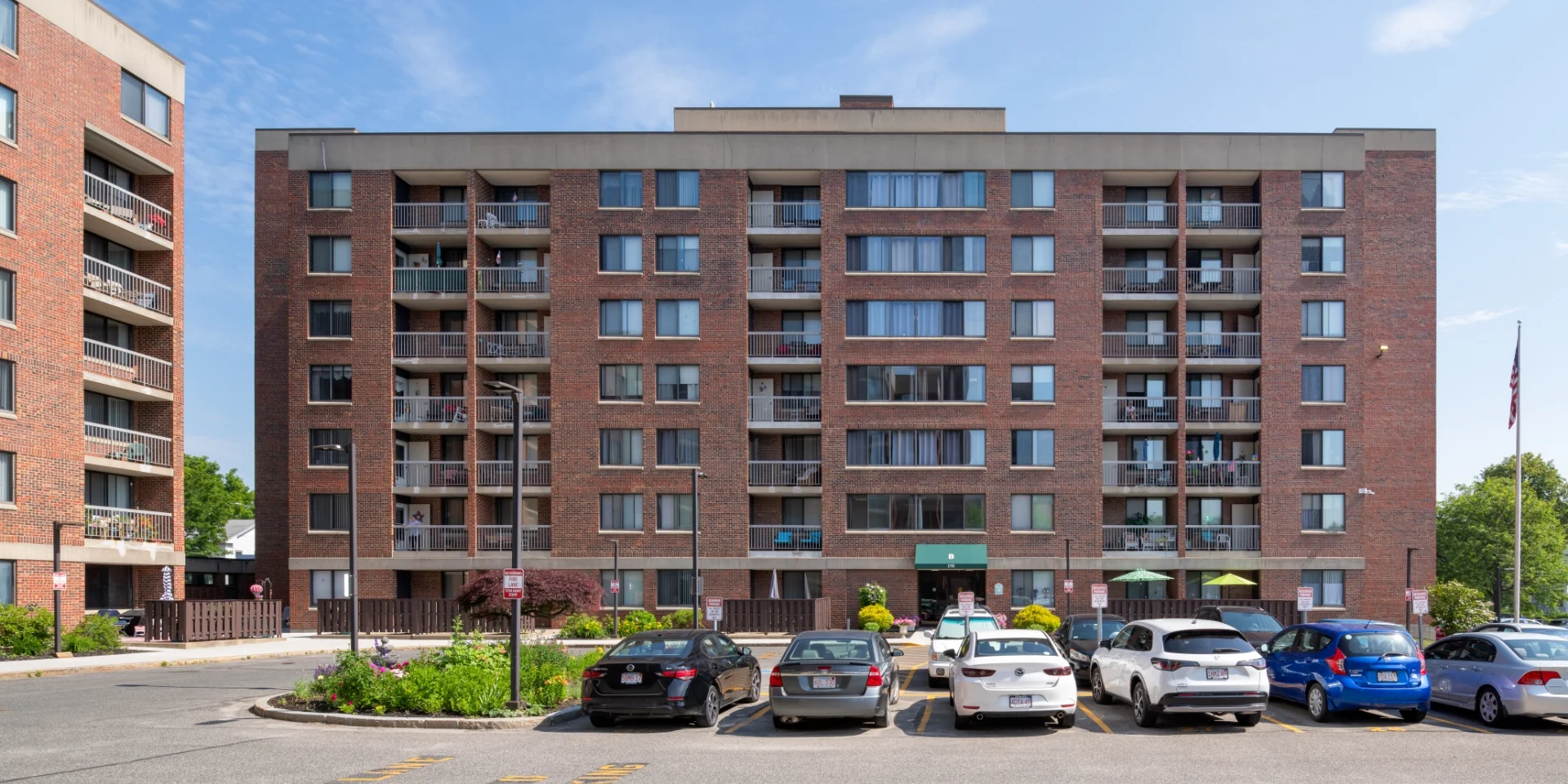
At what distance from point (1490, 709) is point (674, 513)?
36663 millimetres

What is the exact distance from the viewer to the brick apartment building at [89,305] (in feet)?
119

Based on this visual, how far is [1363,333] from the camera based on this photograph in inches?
2105

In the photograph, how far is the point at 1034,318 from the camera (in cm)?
5275

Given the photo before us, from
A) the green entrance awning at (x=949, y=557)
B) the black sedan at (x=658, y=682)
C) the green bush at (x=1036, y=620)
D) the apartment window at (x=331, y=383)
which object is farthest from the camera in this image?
the apartment window at (x=331, y=383)

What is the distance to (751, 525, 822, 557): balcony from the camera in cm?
5259

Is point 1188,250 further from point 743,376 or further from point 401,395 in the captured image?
point 401,395

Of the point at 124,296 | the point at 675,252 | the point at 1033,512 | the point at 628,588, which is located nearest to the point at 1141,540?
the point at 1033,512

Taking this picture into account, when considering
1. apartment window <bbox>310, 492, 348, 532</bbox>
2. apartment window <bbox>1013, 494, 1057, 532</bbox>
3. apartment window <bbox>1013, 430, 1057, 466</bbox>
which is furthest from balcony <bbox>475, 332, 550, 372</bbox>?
apartment window <bbox>1013, 494, 1057, 532</bbox>

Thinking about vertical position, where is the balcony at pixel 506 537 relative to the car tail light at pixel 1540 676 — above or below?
below

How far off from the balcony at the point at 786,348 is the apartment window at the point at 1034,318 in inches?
335

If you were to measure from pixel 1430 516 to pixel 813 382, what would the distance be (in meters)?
27.7

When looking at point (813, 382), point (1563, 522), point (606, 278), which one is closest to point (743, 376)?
point (813, 382)

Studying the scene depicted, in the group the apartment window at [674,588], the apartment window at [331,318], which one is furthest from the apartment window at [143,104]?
the apartment window at [674,588]

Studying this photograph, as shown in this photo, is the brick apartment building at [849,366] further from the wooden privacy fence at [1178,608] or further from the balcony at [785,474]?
the wooden privacy fence at [1178,608]
